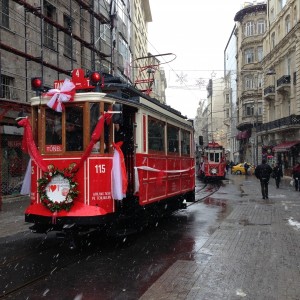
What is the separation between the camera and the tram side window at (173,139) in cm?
1151

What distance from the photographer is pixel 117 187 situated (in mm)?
7898

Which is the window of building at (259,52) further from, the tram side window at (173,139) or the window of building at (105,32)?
the tram side window at (173,139)

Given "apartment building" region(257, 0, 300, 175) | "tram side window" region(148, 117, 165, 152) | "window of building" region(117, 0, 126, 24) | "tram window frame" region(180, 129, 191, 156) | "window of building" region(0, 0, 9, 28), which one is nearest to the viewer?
"tram side window" region(148, 117, 165, 152)

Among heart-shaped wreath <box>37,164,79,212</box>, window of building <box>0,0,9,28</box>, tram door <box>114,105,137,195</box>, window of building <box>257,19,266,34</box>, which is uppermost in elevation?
window of building <box>257,19,266,34</box>

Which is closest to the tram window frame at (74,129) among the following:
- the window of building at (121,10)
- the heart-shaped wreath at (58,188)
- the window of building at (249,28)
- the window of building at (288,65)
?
the heart-shaped wreath at (58,188)

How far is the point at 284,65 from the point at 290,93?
3639 mm

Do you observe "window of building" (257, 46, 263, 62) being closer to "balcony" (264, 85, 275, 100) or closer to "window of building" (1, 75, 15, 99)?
"balcony" (264, 85, 275, 100)

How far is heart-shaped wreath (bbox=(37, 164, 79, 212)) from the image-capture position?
7.78 m

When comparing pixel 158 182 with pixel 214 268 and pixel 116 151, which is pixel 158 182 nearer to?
pixel 116 151

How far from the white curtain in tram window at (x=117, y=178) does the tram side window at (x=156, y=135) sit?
1.76 m

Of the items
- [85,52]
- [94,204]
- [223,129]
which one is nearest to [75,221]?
[94,204]

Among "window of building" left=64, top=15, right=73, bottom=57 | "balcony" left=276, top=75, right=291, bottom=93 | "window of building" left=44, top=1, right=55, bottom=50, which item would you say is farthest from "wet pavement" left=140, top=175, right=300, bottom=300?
"balcony" left=276, top=75, right=291, bottom=93

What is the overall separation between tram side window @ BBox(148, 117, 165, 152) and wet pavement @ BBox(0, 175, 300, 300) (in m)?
2.44

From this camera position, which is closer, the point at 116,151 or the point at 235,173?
the point at 116,151
